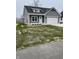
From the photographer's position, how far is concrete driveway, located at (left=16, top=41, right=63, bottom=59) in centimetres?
129

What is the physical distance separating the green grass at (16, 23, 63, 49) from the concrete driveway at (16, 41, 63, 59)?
0.04 m

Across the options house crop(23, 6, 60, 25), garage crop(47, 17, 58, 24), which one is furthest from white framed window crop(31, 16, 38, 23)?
garage crop(47, 17, 58, 24)

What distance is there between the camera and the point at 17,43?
4.23ft

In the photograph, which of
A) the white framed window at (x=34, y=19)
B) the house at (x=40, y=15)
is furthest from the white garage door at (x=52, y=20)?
the white framed window at (x=34, y=19)

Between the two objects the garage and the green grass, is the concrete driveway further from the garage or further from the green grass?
the garage

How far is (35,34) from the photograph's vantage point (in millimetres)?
1315

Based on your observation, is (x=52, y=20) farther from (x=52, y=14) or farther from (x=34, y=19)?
(x=34, y=19)

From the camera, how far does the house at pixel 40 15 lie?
1.32m
